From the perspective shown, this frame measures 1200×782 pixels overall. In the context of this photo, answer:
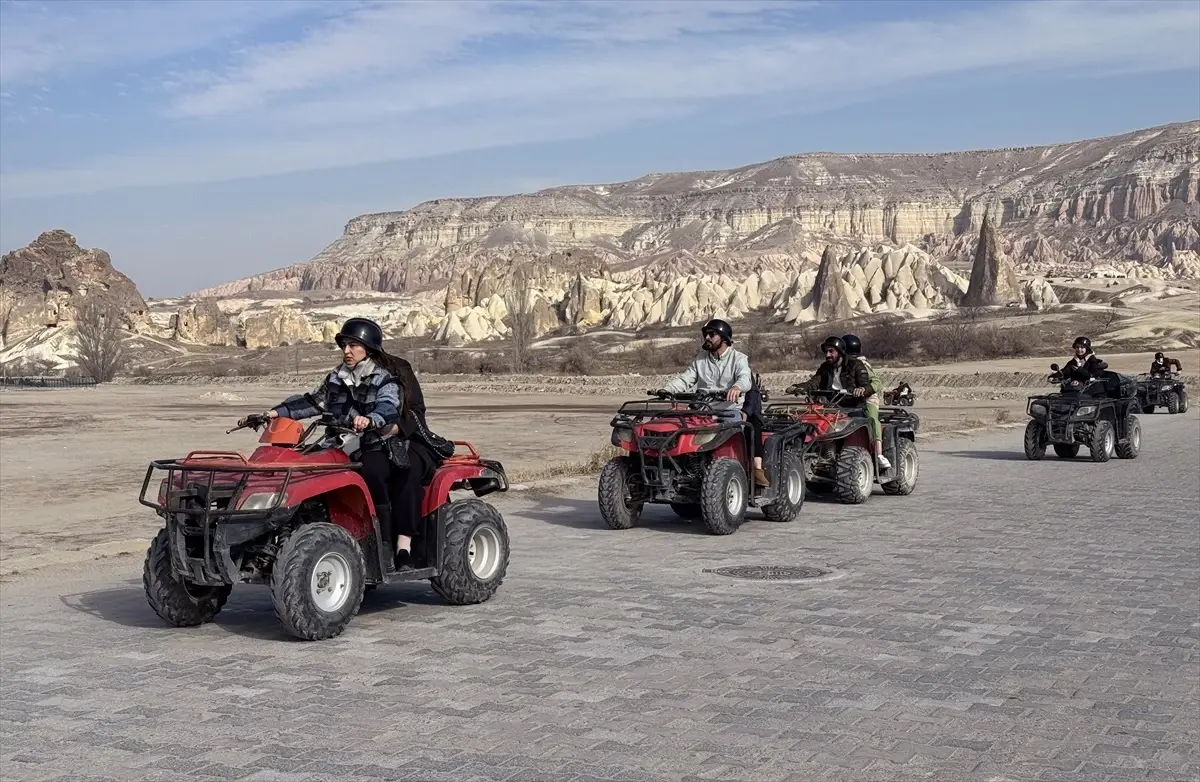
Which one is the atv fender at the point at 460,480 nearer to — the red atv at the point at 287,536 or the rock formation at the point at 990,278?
the red atv at the point at 287,536

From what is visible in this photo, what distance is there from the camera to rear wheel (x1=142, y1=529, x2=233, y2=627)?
911cm

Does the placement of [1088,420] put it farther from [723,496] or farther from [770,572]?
[770,572]

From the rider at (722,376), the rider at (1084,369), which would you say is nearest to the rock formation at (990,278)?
the rider at (1084,369)

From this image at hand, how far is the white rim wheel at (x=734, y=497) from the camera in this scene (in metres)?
14.0

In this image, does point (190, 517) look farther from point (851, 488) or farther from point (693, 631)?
point (851, 488)

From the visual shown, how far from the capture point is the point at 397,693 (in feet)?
24.7

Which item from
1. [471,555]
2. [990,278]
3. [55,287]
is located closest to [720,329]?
[471,555]

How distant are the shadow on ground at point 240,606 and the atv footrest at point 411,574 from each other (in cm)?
44

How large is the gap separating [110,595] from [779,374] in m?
69.3

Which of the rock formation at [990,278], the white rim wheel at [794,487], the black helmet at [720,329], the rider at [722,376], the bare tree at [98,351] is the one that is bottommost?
the white rim wheel at [794,487]

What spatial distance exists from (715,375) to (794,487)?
173 cm

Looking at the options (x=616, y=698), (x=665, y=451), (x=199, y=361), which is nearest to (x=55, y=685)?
(x=616, y=698)

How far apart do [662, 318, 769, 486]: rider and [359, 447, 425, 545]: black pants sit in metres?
4.98

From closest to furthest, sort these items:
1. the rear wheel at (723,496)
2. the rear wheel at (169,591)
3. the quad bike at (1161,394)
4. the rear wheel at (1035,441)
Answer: the rear wheel at (169,591) < the rear wheel at (723,496) < the rear wheel at (1035,441) < the quad bike at (1161,394)
